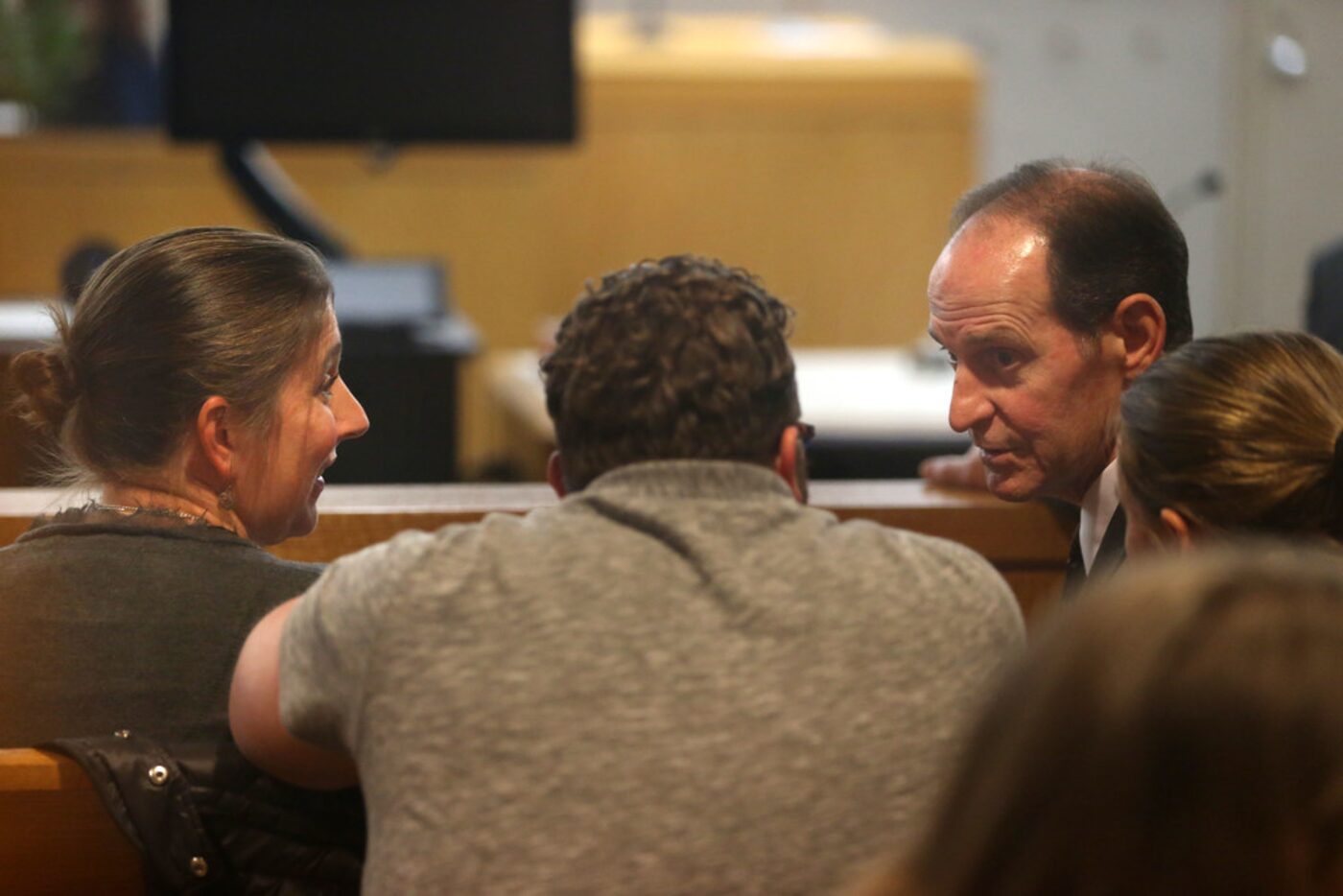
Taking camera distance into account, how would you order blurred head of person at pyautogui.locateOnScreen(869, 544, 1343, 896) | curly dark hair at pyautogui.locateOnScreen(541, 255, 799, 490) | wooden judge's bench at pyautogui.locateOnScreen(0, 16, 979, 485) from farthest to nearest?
wooden judge's bench at pyautogui.locateOnScreen(0, 16, 979, 485)
curly dark hair at pyautogui.locateOnScreen(541, 255, 799, 490)
blurred head of person at pyautogui.locateOnScreen(869, 544, 1343, 896)

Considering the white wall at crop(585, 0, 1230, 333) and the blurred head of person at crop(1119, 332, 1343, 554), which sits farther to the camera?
the white wall at crop(585, 0, 1230, 333)

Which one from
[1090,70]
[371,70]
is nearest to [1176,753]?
[371,70]

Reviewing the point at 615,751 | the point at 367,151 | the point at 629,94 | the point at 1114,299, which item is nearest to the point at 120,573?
the point at 615,751

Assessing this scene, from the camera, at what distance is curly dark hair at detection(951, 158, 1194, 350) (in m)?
1.74

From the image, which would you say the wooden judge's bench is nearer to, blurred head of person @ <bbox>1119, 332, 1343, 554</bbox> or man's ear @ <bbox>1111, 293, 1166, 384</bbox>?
man's ear @ <bbox>1111, 293, 1166, 384</bbox>

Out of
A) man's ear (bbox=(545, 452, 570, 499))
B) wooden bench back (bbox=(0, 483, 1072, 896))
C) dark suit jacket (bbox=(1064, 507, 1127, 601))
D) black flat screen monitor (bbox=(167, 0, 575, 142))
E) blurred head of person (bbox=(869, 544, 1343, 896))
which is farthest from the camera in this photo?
black flat screen monitor (bbox=(167, 0, 575, 142))

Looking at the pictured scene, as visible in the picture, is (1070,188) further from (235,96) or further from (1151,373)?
(235,96)

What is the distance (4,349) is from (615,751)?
7.77 ft

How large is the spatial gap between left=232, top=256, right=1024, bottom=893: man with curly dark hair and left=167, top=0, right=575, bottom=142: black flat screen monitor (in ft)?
9.22

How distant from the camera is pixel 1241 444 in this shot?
4.21 ft

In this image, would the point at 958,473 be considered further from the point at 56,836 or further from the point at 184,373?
the point at 56,836

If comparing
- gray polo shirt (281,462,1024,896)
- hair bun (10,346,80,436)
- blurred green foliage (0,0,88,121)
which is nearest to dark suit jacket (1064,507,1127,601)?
gray polo shirt (281,462,1024,896)

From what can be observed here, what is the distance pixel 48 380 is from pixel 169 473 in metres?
0.15

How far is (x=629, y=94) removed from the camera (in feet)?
18.5
